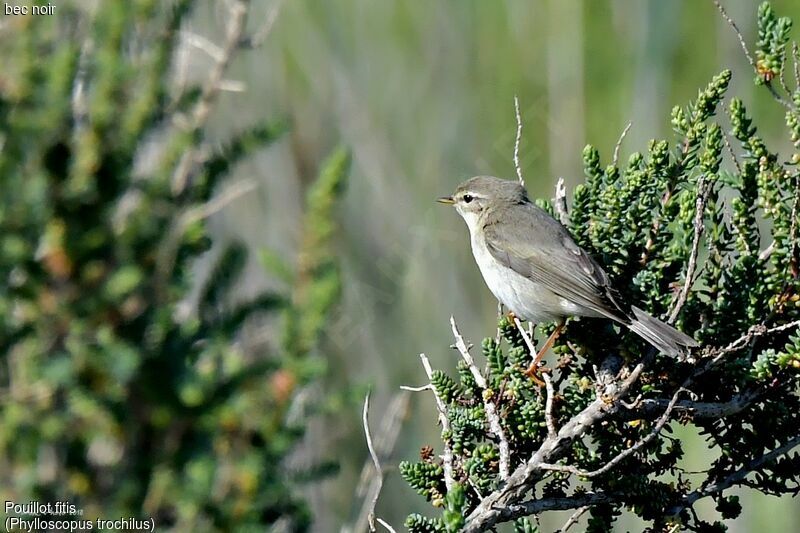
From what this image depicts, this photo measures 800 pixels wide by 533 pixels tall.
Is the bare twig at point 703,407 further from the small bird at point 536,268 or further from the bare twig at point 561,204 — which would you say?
the bare twig at point 561,204

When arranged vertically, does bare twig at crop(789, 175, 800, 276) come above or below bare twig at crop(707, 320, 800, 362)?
above

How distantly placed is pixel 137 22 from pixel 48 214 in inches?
30.2

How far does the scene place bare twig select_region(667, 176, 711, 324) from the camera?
7.27 feet

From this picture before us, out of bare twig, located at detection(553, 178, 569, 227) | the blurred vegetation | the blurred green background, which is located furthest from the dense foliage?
the blurred green background

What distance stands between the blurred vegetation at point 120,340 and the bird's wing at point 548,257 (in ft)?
4.39

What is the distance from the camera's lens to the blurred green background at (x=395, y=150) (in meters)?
4.58

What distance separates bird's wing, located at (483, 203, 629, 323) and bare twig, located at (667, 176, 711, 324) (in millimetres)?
434

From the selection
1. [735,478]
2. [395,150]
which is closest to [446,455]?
[735,478]

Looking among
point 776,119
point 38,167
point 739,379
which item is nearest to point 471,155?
point 776,119

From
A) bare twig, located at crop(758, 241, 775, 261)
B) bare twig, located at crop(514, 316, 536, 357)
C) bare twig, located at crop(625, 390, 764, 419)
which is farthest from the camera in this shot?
bare twig, located at crop(514, 316, 536, 357)

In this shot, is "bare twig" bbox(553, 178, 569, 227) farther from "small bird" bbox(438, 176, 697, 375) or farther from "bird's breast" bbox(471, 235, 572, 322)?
"bird's breast" bbox(471, 235, 572, 322)

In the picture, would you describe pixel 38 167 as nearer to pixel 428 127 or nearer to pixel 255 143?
pixel 255 143

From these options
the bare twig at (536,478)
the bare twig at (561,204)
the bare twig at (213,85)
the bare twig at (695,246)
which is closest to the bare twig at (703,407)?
the bare twig at (536,478)

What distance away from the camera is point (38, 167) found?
183cm
